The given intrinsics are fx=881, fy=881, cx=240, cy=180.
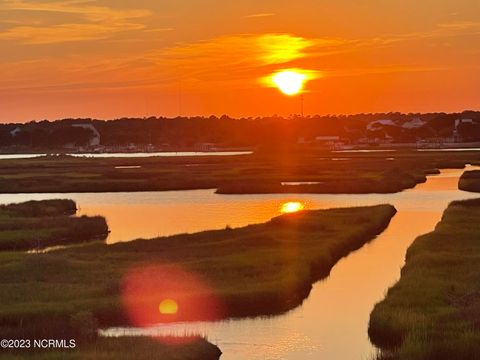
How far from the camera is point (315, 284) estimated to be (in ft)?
113

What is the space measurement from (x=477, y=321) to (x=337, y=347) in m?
4.00

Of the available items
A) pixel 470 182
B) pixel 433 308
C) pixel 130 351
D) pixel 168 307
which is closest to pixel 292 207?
pixel 470 182

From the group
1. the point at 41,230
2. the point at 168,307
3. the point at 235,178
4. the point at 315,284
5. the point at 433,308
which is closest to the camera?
the point at 433,308

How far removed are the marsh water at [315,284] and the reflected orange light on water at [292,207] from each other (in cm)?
66

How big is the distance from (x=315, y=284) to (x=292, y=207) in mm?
32141

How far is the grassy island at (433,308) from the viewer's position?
2308cm

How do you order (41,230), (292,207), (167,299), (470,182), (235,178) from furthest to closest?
(235,178) → (470,182) → (292,207) → (41,230) → (167,299)

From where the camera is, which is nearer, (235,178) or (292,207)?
(292,207)

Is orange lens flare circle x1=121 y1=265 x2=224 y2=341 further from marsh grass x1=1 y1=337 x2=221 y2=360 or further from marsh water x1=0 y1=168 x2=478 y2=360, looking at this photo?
marsh grass x1=1 y1=337 x2=221 y2=360

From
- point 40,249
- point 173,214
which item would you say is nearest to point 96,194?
point 173,214

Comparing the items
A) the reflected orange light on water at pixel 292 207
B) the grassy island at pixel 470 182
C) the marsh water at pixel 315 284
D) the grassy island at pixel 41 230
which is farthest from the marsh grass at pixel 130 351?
the grassy island at pixel 470 182

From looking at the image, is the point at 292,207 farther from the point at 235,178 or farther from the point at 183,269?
the point at 183,269

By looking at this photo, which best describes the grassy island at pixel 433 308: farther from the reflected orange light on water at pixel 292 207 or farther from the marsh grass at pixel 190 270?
the reflected orange light on water at pixel 292 207

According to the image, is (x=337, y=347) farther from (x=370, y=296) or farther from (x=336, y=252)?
(x=336, y=252)
